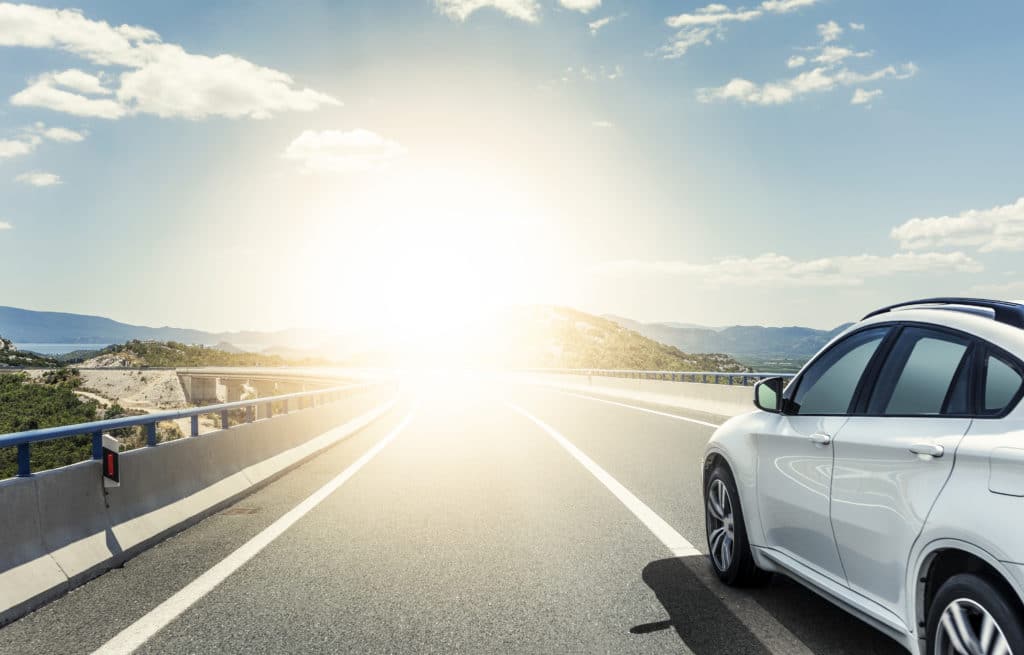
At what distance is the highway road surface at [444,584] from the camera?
4.90m

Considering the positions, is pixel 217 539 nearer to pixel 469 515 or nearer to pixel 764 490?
pixel 469 515

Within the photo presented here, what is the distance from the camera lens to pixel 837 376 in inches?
200

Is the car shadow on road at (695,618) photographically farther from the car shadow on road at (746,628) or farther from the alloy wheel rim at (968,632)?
the alloy wheel rim at (968,632)

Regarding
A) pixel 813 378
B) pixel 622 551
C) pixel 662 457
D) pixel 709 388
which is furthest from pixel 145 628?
pixel 709 388

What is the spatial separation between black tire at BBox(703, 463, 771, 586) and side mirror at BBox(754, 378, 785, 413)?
2.67 feet

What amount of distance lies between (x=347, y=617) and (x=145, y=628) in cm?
114

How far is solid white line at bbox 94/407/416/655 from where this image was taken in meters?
4.86

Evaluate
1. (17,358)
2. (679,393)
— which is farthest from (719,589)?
(17,358)

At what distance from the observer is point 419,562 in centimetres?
688

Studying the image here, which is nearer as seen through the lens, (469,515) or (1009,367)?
(1009,367)

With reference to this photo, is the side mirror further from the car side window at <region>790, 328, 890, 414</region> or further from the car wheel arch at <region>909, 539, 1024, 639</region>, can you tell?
the car wheel arch at <region>909, 539, 1024, 639</region>

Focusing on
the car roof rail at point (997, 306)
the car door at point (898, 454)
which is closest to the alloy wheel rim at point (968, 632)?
the car door at point (898, 454)

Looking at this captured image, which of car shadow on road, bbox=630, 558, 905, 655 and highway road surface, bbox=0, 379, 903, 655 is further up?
car shadow on road, bbox=630, 558, 905, 655

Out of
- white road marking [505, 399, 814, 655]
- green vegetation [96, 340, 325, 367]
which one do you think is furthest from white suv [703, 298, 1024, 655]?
green vegetation [96, 340, 325, 367]
